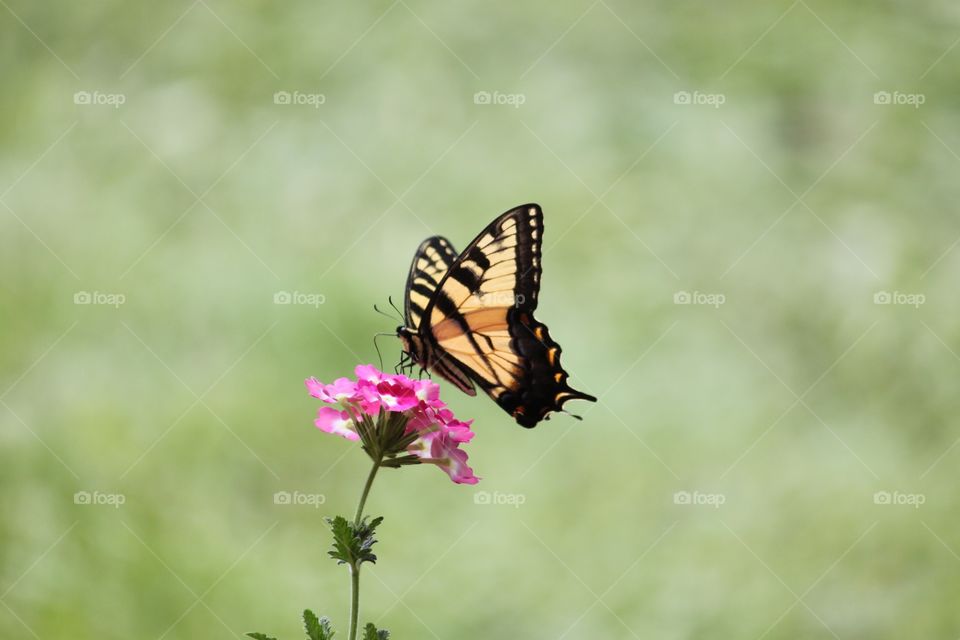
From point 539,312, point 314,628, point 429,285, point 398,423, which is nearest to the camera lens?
point 314,628

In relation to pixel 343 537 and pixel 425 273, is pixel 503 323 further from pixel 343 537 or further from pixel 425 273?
pixel 343 537

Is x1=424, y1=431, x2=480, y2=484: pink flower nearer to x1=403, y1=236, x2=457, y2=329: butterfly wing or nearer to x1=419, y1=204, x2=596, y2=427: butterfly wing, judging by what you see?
x1=419, y1=204, x2=596, y2=427: butterfly wing

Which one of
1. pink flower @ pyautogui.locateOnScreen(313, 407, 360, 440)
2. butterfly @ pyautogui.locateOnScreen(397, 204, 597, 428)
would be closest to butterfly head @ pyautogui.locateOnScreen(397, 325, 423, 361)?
butterfly @ pyautogui.locateOnScreen(397, 204, 597, 428)

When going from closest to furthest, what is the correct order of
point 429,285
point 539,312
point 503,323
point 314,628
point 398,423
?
point 314,628 → point 398,423 → point 503,323 → point 429,285 → point 539,312

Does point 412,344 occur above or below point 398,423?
above

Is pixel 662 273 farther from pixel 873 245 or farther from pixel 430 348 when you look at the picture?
pixel 430 348

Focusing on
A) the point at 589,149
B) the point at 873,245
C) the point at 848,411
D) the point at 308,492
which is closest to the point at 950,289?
the point at 873,245

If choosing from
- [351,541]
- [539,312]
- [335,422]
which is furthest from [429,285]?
[539,312]
